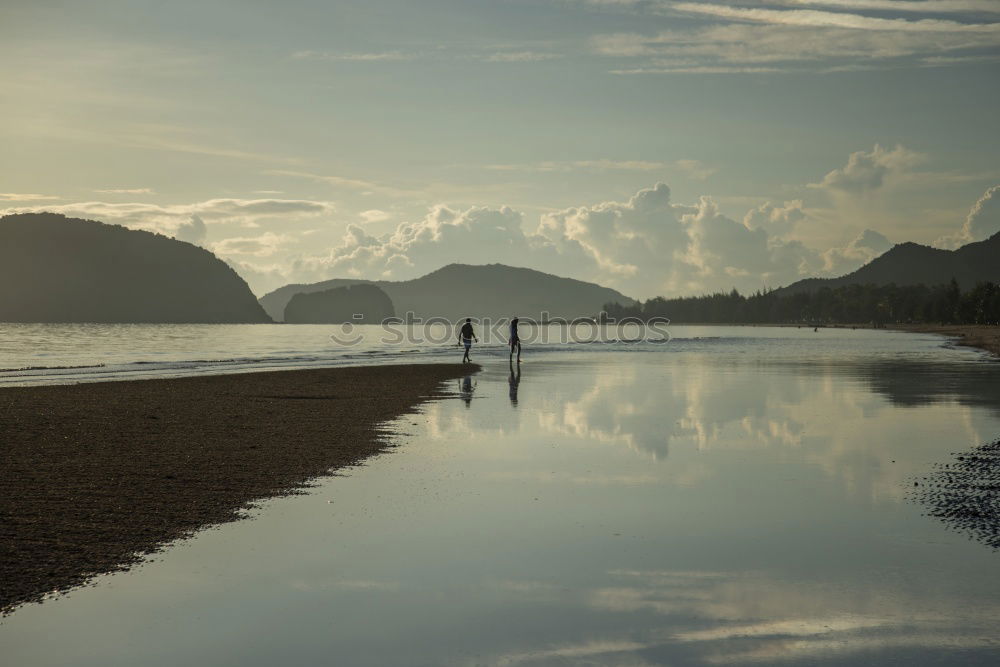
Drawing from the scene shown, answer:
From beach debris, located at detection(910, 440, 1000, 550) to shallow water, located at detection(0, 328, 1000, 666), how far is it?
303 millimetres

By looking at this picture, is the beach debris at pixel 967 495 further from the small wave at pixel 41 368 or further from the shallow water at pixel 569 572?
the small wave at pixel 41 368

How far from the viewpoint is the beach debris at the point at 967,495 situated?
34.6ft

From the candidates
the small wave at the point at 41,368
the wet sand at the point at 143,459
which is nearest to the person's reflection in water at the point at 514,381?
the wet sand at the point at 143,459

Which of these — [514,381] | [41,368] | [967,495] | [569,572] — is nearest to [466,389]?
[514,381]

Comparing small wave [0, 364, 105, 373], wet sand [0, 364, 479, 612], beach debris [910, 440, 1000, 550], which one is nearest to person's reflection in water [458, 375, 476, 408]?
wet sand [0, 364, 479, 612]

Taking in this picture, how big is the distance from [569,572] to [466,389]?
24784 mm

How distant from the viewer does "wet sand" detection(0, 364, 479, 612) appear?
9.50 m

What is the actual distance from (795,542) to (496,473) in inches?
222

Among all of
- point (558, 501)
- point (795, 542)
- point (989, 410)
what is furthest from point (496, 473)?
point (989, 410)

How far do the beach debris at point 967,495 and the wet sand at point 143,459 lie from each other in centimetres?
922

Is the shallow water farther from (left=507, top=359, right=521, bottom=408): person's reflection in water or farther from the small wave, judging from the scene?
the small wave

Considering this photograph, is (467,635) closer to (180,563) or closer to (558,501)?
(180,563)

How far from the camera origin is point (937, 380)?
3666 centimetres

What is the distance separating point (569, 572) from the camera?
8.52 m
